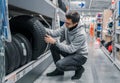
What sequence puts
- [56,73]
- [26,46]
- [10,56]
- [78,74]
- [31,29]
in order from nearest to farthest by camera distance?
1. [10,56]
2. [26,46]
3. [31,29]
4. [78,74]
5. [56,73]

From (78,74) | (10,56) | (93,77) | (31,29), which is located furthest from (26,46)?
(93,77)

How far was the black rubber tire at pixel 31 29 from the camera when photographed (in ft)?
8.07

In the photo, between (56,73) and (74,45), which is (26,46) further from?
(56,73)

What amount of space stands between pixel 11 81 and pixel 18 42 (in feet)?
2.05

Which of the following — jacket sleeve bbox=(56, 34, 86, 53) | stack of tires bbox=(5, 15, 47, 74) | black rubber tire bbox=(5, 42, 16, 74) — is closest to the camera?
black rubber tire bbox=(5, 42, 16, 74)

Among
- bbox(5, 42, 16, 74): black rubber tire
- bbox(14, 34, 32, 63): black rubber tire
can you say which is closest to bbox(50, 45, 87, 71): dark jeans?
bbox(14, 34, 32, 63): black rubber tire

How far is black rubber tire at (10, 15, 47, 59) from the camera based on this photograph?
2459 mm

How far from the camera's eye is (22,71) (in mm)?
2004

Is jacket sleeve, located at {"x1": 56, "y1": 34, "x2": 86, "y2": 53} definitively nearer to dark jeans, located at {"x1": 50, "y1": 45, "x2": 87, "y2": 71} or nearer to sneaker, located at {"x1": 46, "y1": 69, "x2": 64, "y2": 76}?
dark jeans, located at {"x1": 50, "y1": 45, "x2": 87, "y2": 71}

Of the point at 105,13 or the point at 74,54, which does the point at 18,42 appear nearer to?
the point at 74,54

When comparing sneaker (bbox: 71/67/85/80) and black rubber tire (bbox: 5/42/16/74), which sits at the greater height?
black rubber tire (bbox: 5/42/16/74)

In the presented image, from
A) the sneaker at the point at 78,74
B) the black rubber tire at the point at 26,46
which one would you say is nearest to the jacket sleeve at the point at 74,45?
the sneaker at the point at 78,74

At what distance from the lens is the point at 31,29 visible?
2.47m

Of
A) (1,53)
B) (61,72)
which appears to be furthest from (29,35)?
(1,53)
